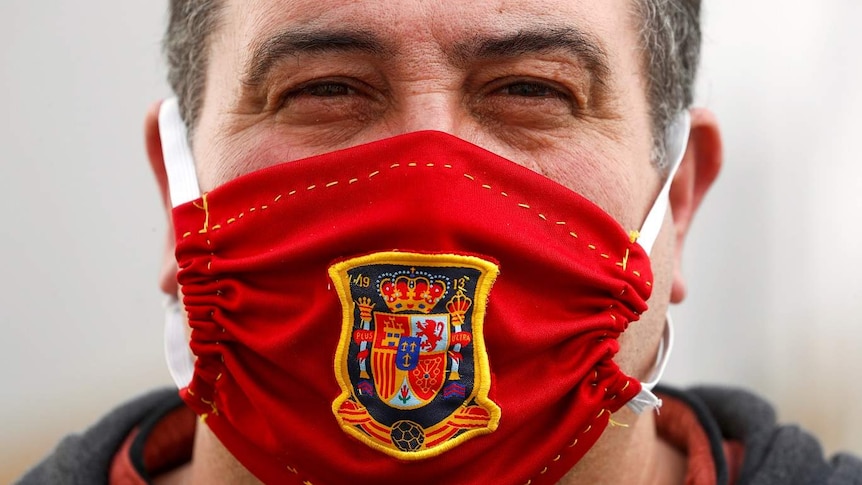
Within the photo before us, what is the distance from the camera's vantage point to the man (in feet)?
5.88

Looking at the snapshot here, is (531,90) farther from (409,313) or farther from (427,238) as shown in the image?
(409,313)

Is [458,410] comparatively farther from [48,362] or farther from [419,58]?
[48,362]

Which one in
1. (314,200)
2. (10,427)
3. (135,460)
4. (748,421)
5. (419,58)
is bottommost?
(10,427)

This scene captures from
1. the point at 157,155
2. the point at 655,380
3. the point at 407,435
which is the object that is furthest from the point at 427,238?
the point at 157,155

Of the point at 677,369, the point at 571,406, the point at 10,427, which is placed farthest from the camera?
the point at 677,369

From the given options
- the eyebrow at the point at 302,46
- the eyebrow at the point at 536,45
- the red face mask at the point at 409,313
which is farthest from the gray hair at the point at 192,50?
the eyebrow at the point at 536,45

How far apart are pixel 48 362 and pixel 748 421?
2670mm

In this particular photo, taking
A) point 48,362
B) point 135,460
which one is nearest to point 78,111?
point 48,362

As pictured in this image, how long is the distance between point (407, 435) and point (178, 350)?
88cm

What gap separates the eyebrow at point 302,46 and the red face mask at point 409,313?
251 millimetres

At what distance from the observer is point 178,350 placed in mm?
2434

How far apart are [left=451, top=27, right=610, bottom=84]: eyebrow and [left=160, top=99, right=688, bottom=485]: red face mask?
0.23 meters

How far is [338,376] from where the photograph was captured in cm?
Result: 182

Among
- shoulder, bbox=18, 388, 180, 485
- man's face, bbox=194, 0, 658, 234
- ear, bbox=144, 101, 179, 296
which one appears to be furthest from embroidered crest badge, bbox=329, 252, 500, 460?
shoulder, bbox=18, 388, 180, 485
